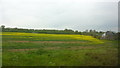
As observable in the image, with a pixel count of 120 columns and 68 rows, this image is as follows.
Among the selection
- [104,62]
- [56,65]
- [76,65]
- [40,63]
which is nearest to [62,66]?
[56,65]

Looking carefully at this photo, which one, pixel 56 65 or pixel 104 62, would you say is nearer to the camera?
pixel 56 65

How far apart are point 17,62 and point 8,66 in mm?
732

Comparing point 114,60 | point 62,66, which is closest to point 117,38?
point 114,60

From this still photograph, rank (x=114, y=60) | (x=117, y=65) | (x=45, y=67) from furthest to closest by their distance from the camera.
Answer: (x=114, y=60)
(x=117, y=65)
(x=45, y=67)

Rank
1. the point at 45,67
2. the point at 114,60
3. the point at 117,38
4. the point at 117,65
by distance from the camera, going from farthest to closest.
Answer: the point at 117,38 < the point at 114,60 < the point at 117,65 < the point at 45,67

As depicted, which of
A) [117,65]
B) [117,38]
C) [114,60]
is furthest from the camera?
[117,38]

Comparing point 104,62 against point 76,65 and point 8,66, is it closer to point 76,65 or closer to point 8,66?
point 76,65

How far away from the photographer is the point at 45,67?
26.2ft

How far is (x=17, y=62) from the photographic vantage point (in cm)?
870

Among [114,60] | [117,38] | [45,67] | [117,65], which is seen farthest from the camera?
[117,38]

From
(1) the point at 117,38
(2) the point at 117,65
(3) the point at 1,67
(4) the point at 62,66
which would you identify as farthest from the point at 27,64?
(1) the point at 117,38

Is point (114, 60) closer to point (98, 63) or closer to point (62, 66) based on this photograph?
point (98, 63)

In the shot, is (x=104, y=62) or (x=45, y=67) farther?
(x=104, y=62)

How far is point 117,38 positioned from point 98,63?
28386mm
